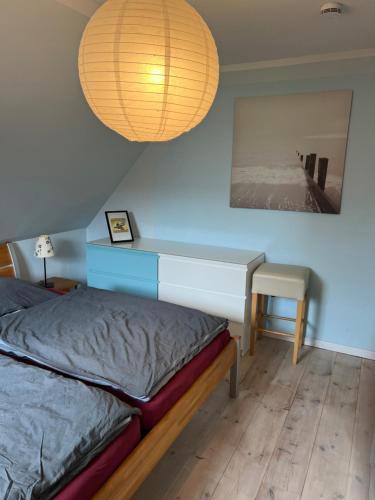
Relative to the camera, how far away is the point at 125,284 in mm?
3447

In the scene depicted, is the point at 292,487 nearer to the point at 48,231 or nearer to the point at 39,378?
the point at 39,378

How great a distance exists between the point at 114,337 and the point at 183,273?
1179 millimetres

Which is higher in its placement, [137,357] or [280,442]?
[137,357]

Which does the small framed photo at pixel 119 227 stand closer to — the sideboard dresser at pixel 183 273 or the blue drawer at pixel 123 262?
the sideboard dresser at pixel 183 273

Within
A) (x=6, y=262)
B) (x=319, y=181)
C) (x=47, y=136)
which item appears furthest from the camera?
(x=6, y=262)

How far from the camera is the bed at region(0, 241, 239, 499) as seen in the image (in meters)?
1.61

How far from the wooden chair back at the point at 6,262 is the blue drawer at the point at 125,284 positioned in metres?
0.69

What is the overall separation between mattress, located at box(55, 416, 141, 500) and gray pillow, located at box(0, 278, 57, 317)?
1417mm

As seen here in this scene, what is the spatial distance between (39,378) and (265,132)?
2463mm

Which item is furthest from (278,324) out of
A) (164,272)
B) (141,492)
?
(141,492)

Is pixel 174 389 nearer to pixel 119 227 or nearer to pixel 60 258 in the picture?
pixel 119 227

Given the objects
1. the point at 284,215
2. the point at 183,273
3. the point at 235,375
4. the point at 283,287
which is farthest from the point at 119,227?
the point at 235,375

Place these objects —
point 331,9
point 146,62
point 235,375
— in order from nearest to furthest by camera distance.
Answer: point 146,62, point 331,9, point 235,375

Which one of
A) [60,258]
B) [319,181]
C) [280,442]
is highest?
[319,181]
